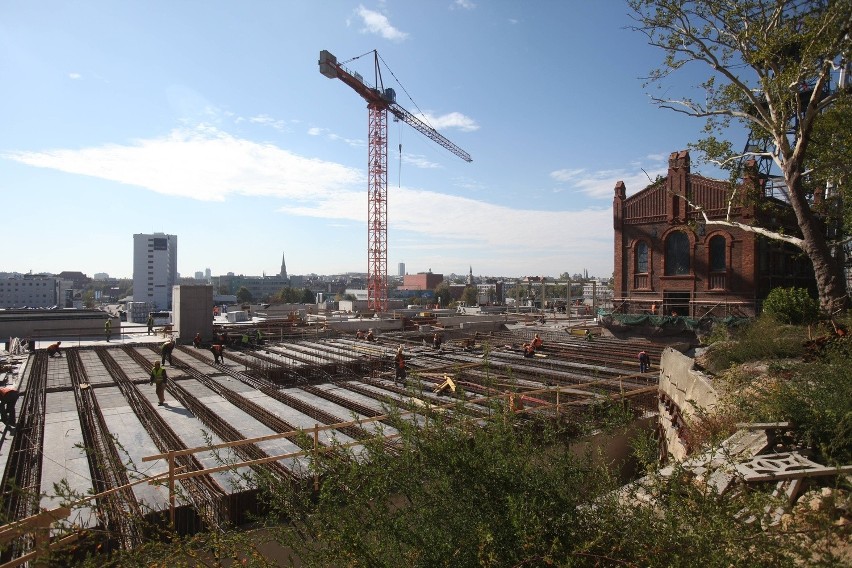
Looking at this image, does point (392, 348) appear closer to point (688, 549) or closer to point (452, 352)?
point (452, 352)

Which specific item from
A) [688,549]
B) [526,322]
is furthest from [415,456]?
[526,322]

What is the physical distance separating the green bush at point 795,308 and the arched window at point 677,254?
51.0 ft

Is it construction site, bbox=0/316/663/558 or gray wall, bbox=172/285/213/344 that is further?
gray wall, bbox=172/285/213/344

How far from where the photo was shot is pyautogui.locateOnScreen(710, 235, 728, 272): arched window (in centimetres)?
2692

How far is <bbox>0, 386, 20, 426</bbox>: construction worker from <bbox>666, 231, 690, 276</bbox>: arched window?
30.3 m

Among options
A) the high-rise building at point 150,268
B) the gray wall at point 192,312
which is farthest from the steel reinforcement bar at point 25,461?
Answer: the high-rise building at point 150,268

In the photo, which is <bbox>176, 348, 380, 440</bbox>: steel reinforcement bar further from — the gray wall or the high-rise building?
the high-rise building

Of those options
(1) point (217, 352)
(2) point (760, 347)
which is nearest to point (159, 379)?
(1) point (217, 352)

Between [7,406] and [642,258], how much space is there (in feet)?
101

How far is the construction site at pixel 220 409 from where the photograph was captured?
574 centimetres

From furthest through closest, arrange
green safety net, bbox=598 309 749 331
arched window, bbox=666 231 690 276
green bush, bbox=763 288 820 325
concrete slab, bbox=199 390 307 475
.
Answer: arched window, bbox=666 231 690 276
green safety net, bbox=598 309 749 331
green bush, bbox=763 288 820 325
concrete slab, bbox=199 390 307 475

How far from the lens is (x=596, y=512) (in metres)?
3.65

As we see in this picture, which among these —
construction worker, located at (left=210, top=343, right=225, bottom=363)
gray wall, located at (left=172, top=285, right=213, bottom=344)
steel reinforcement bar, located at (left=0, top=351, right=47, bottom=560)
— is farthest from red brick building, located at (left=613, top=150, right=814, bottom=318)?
steel reinforcement bar, located at (left=0, top=351, right=47, bottom=560)

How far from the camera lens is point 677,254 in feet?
95.3
